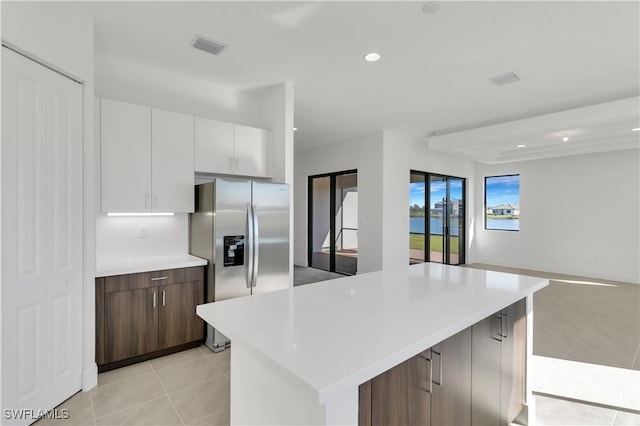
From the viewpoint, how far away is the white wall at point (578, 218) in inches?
243

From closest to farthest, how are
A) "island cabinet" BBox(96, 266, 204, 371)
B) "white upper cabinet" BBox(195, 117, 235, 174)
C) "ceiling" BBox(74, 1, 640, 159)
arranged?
"ceiling" BBox(74, 1, 640, 159)
"island cabinet" BBox(96, 266, 204, 371)
"white upper cabinet" BBox(195, 117, 235, 174)

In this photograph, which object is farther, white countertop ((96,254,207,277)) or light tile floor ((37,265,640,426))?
white countertop ((96,254,207,277))

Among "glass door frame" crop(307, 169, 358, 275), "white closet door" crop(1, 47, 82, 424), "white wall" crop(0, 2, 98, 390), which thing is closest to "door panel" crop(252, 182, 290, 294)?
"white wall" crop(0, 2, 98, 390)

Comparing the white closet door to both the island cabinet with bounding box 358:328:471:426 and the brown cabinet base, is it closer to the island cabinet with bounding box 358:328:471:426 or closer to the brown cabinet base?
the brown cabinet base

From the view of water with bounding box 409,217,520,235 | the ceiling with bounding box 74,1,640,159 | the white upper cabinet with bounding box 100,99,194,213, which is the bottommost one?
the view of water with bounding box 409,217,520,235

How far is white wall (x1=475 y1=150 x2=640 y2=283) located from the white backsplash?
746cm

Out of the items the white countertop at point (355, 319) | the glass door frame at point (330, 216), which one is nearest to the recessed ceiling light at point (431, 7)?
the white countertop at point (355, 319)

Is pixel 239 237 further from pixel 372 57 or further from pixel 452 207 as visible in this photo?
pixel 452 207

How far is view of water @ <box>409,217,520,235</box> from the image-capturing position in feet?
22.6

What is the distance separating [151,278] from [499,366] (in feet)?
9.15

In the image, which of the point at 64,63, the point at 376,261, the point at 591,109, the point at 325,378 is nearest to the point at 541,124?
the point at 591,109

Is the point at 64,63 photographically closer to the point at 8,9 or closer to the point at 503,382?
the point at 8,9

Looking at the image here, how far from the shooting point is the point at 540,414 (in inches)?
85.0

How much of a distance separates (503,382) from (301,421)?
143cm
